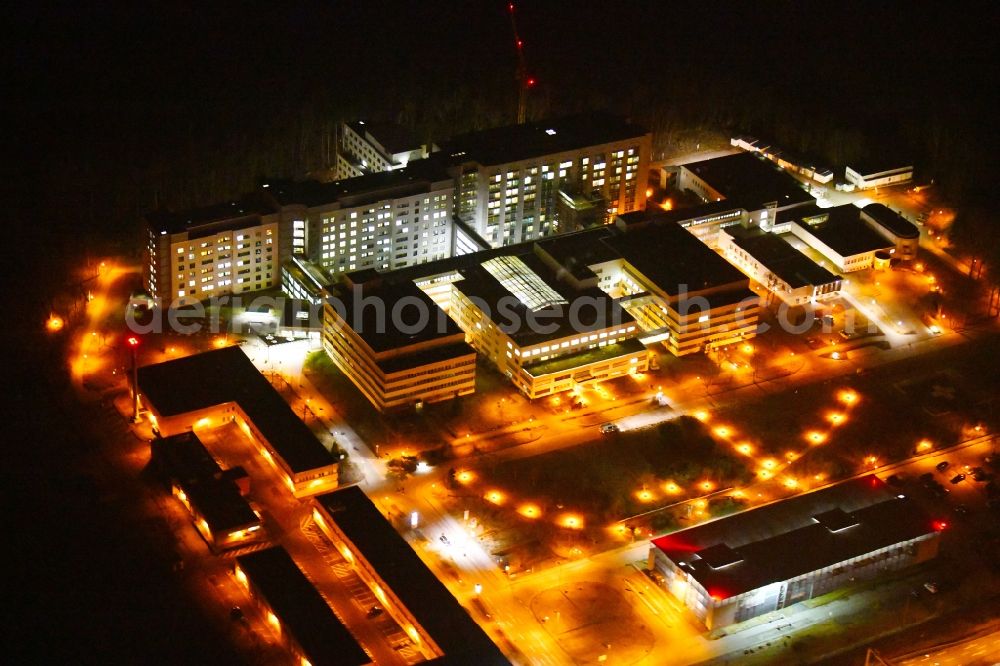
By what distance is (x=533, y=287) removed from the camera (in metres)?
120

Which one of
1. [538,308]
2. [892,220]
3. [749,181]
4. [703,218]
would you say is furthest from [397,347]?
[892,220]

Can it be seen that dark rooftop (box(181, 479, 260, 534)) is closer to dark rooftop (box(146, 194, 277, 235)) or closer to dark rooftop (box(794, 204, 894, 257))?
dark rooftop (box(146, 194, 277, 235))

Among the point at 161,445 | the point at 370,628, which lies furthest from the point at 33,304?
the point at 370,628

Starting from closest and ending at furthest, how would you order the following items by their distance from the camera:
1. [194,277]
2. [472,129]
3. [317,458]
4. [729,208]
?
[317,458], [194,277], [729,208], [472,129]

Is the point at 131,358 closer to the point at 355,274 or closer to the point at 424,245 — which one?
the point at 355,274

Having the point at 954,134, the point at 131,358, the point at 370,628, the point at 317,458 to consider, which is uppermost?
the point at 954,134

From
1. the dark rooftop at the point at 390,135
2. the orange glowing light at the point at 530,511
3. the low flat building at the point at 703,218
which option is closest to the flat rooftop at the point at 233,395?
the orange glowing light at the point at 530,511

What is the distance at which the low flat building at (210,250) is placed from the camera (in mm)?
119750

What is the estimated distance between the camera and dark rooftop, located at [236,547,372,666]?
8912 cm

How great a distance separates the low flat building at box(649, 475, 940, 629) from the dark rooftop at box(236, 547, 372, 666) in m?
18.9

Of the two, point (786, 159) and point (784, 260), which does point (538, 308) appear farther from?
point (786, 159)

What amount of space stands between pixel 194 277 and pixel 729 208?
4090cm

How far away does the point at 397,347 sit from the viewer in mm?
111750

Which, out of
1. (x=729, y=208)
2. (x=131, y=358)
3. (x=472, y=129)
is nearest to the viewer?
(x=131, y=358)
